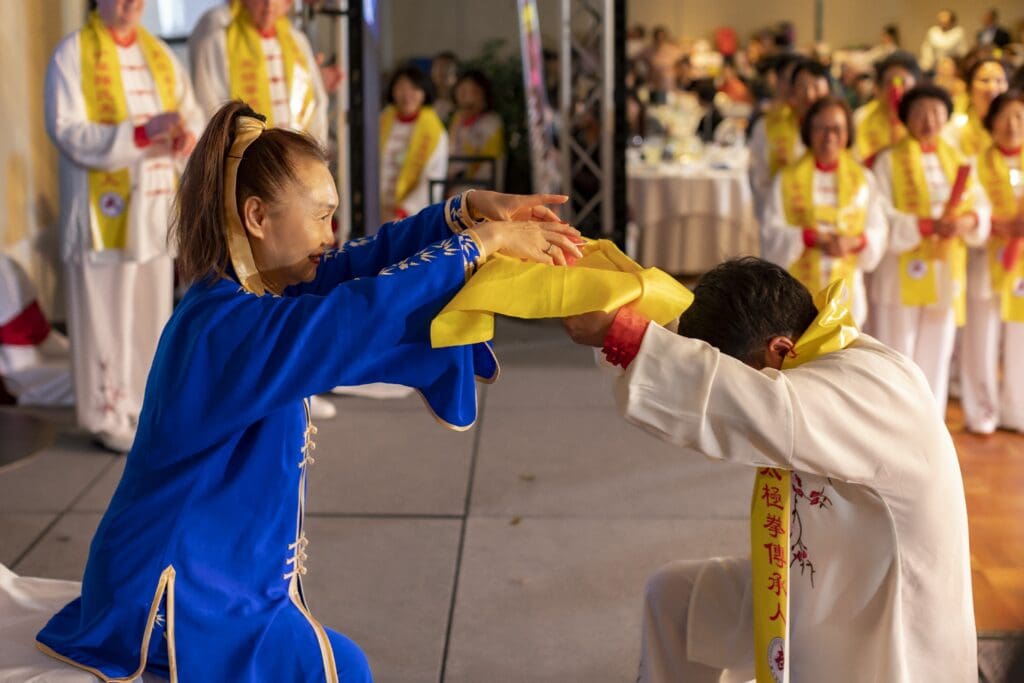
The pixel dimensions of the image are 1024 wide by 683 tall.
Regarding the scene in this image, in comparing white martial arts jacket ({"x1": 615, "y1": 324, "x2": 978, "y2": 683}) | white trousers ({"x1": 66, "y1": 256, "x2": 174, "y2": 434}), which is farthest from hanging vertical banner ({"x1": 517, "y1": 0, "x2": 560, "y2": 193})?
white martial arts jacket ({"x1": 615, "y1": 324, "x2": 978, "y2": 683})

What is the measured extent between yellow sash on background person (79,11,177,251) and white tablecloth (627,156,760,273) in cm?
464

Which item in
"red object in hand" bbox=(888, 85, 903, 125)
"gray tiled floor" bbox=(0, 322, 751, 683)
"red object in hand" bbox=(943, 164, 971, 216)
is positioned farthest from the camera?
"red object in hand" bbox=(888, 85, 903, 125)

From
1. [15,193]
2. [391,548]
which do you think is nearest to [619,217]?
[15,193]

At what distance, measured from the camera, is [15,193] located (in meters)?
6.92

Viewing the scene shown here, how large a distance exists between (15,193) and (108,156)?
8.98 feet

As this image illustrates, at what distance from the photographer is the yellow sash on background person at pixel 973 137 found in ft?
18.8

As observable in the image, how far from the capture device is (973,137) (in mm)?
5789

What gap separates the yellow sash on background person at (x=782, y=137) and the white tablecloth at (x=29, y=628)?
4285mm

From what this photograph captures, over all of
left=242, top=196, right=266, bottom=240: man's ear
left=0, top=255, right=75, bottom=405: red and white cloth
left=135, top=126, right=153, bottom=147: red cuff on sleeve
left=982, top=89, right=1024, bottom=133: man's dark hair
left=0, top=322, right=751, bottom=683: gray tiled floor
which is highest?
left=982, top=89, right=1024, bottom=133: man's dark hair

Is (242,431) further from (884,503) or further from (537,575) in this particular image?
(537,575)

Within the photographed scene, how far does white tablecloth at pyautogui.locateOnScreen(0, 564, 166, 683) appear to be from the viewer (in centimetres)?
183

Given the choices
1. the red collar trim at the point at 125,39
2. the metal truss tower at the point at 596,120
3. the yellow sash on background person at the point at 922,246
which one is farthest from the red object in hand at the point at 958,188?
the red collar trim at the point at 125,39

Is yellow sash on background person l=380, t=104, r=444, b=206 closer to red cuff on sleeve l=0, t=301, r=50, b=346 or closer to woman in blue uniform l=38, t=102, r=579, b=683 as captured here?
red cuff on sleeve l=0, t=301, r=50, b=346

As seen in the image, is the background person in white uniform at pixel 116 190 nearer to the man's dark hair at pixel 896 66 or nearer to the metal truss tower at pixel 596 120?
the metal truss tower at pixel 596 120
